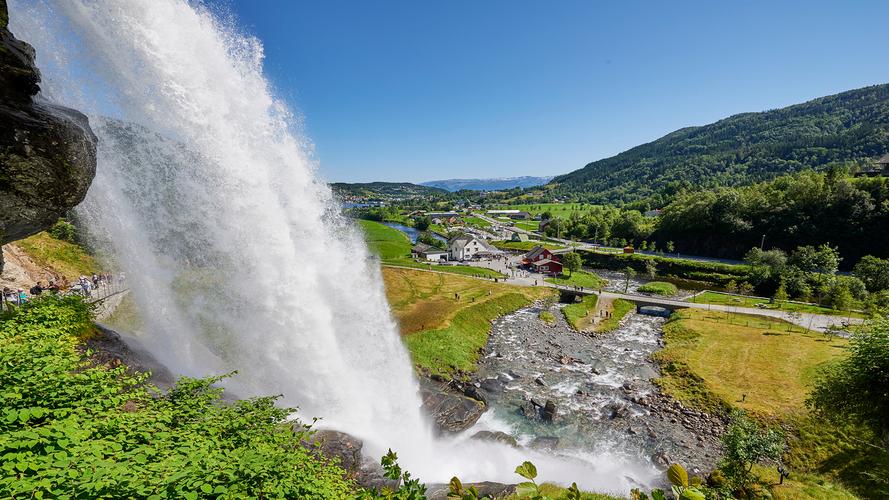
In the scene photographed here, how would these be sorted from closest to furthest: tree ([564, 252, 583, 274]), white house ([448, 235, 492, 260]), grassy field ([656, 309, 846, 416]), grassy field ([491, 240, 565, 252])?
grassy field ([656, 309, 846, 416]) → tree ([564, 252, 583, 274]) → white house ([448, 235, 492, 260]) → grassy field ([491, 240, 565, 252])

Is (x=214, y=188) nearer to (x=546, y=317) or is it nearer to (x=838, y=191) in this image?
(x=546, y=317)

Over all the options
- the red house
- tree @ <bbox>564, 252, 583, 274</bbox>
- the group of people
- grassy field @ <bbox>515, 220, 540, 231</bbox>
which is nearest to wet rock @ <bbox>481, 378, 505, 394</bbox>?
the group of people

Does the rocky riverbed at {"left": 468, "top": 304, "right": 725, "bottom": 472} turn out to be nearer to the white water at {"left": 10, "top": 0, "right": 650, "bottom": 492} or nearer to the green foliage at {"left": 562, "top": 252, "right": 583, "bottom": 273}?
the white water at {"left": 10, "top": 0, "right": 650, "bottom": 492}

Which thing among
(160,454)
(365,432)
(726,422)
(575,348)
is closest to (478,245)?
(575,348)

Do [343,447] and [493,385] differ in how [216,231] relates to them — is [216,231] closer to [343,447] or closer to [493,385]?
[343,447]

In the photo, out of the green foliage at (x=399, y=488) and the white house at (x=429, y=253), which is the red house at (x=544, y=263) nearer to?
the white house at (x=429, y=253)

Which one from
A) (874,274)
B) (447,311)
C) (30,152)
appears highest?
(30,152)

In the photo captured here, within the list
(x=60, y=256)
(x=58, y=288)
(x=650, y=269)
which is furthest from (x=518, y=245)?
(x=58, y=288)
